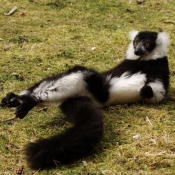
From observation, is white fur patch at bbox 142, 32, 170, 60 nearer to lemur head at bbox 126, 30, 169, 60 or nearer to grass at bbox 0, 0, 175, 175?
lemur head at bbox 126, 30, 169, 60

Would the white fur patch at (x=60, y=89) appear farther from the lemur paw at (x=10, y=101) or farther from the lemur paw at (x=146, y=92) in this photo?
the lemur paw at (x=146, y=92)

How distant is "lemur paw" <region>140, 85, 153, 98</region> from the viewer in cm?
550

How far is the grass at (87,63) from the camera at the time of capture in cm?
402

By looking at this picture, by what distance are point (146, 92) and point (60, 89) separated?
51.7 inches

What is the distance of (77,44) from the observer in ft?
27.1

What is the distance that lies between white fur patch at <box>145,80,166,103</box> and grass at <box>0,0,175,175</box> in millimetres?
141

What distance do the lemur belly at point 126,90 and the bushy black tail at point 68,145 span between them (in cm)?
125

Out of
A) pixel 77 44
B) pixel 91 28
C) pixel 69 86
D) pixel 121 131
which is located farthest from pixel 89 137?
pixel 91 28

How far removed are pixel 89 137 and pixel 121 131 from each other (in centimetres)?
88

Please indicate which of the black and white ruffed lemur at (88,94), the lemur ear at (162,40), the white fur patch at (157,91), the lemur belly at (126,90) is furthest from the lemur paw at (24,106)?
the lemur ear at (162,40)

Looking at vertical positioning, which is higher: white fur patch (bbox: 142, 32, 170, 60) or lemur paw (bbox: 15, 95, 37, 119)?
white fur patch (bbox: 142, 32, 170, 60)

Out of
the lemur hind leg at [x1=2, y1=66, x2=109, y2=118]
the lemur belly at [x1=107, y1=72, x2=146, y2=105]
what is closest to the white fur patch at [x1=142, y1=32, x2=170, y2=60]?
the lemur belly at [x1=107, y1=72, x2=146, y2=105]

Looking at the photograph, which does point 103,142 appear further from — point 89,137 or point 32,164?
point 32,164

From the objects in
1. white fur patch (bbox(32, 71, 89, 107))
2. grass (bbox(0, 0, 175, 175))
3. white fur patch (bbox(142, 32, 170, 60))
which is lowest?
grass (bbox(0, 0, 175, 175))
